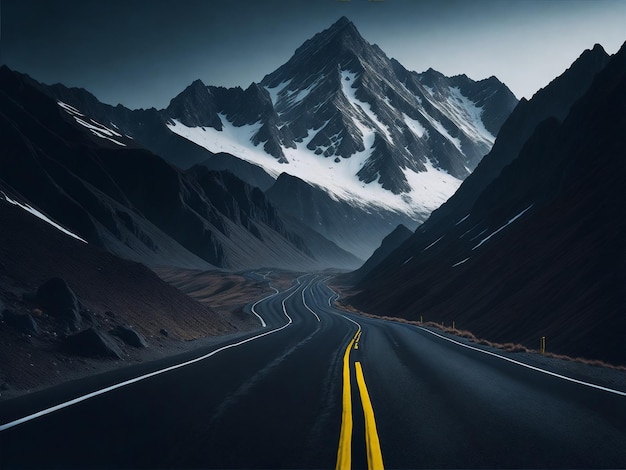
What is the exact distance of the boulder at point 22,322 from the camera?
603 inches

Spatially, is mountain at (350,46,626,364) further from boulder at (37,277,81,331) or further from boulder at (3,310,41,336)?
boulder at (3,310,41,336)

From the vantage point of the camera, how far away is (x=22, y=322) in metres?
15.5

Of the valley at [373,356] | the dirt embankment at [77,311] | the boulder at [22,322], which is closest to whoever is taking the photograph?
the valley at [373,356]

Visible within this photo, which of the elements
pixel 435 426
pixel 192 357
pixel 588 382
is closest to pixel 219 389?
pixel 435 426

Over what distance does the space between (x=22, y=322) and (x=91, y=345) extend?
6.27 feet

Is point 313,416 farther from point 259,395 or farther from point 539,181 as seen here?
point 539,181

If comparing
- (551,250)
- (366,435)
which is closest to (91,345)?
(366,435)

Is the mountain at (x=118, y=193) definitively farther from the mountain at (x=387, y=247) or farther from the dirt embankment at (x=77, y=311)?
the dirt embankment at (x=77, y=311)

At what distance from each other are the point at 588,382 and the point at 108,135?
163m

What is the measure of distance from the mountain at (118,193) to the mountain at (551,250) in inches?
1946

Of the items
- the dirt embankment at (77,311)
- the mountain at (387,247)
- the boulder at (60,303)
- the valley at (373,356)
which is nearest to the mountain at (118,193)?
the mountain at (387,247)

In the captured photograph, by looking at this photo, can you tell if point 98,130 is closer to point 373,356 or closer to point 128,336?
point 128,336

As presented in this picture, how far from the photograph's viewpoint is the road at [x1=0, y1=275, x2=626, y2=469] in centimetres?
638

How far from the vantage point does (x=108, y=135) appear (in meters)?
159
